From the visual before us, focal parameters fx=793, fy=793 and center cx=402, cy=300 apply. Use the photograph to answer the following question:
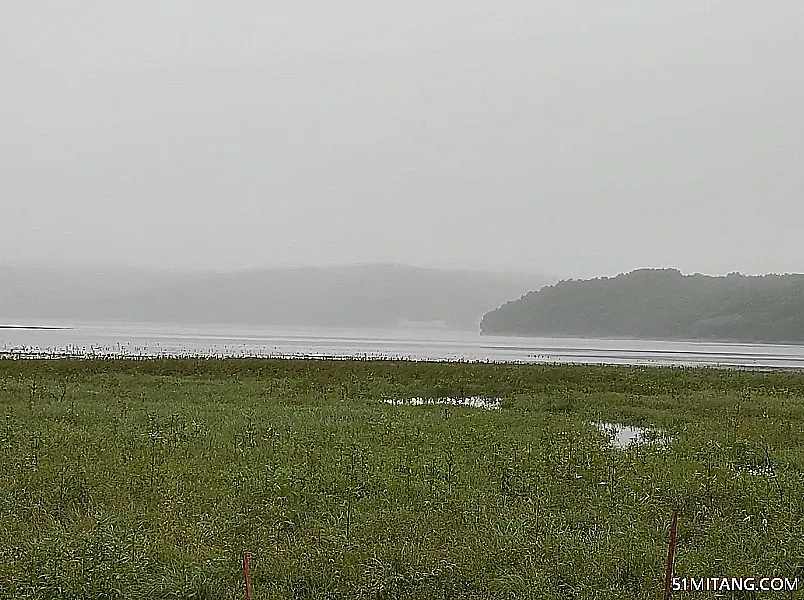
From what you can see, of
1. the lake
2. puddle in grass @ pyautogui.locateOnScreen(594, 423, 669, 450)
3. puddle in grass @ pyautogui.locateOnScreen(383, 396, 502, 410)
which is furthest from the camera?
the lake

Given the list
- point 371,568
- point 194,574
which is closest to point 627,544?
point 371,568

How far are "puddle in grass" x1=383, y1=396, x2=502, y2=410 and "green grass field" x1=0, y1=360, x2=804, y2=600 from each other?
5.83ft

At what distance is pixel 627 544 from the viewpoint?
39.5 feet

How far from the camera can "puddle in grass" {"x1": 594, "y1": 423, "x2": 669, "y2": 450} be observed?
2175cm

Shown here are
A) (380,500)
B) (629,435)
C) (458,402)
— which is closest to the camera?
(380,500)

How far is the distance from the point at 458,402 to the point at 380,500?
59.2 ft

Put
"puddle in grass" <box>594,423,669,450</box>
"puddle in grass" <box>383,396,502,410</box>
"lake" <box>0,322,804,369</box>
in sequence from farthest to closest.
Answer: "lake" <box>0,322,804,369</box> → "puddle in grass" <box>383,396,502,410</box> → "puddle in grass" <box>594,423,669,450</box>

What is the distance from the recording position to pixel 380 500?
14367mm

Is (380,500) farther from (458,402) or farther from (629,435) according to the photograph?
(458,402)

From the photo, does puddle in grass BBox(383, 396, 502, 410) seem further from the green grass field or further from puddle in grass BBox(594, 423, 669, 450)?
puddle in grass BBox(594, 423, 669, 450)

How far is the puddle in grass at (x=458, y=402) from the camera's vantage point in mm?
30141

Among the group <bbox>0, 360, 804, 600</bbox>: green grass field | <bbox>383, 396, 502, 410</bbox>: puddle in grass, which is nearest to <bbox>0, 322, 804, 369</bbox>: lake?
<bbox>383, 396, 502, 410</bbox>: puddle in grass

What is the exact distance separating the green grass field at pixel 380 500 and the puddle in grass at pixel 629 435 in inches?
20.2

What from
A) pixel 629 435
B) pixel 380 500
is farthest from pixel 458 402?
pixel 380 500
